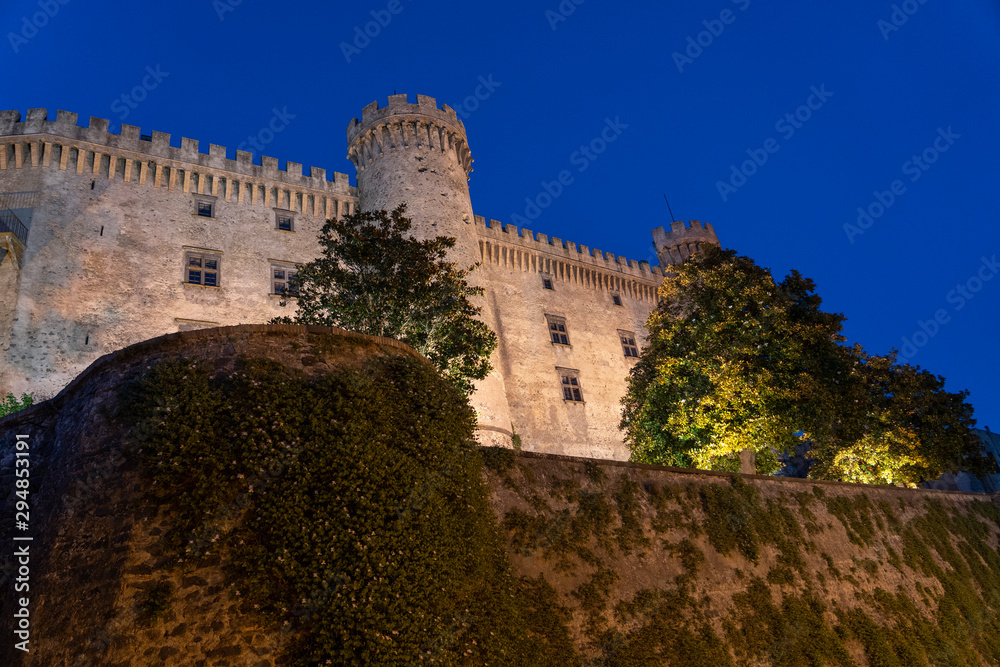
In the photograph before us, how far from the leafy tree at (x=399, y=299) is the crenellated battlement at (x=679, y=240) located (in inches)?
857

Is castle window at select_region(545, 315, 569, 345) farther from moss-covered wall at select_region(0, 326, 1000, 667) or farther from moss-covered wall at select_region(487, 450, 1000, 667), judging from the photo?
moss-covered wall at select_region(0, 326, 1000, 667)

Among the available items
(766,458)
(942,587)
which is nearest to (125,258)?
(766,458)

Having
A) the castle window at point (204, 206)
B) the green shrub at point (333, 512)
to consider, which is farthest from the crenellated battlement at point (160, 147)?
the green shrub at point (333, 512)

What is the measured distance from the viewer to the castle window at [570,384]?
28.0 meters

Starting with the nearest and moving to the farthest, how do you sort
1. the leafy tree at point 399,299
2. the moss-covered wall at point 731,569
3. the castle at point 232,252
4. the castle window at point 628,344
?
the moss-covered wall at point 731,569 → the leafy tree at point 399,299 → the castle at point 232,252 → the castle window at point 628,344

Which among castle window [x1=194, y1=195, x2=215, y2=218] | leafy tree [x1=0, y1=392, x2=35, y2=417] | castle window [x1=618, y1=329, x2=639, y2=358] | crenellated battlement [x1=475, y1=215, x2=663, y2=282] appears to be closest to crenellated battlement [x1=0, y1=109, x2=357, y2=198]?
castle window [x1=194, y1=195, x2=215, y2=218]

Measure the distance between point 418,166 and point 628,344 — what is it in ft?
45.5

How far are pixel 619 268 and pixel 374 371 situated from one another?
2652 centimetres

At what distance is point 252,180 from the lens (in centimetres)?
2445

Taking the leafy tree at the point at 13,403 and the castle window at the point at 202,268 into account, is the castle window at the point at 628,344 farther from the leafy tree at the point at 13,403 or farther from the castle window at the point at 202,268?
the leafy tree at the point at 13,403

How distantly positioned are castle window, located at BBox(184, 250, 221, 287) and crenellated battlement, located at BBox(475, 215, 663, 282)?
38.8 ft

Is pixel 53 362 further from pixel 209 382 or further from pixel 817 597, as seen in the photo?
pixel 817 597

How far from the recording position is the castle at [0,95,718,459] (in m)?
19.4

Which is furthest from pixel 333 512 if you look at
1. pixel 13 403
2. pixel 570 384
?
pixel 570 384
